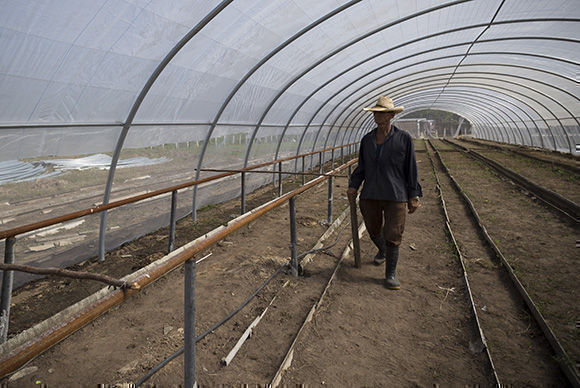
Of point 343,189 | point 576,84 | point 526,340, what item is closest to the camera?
point 526,340

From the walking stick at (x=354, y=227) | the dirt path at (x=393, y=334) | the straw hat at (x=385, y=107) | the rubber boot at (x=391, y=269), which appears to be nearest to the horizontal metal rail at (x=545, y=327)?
the dirt path at (x=393, y=334)

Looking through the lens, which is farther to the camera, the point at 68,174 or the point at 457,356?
the point at 68,174

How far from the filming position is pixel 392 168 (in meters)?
3.78

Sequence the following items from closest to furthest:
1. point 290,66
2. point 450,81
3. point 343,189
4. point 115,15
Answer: point 115,15 < point 290,66 < point 343,189 < point 450,81

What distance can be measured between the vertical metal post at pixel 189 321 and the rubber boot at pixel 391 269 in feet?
8.24

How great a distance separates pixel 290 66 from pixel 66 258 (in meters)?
6.08

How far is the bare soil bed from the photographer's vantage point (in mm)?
2648

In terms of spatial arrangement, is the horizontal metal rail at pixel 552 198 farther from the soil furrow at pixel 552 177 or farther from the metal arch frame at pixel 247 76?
the metal arch frame at pixel 247 76

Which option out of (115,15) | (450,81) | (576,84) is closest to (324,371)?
(115,15)

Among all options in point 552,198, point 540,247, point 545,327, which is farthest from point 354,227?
point 552,198

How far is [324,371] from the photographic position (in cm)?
265

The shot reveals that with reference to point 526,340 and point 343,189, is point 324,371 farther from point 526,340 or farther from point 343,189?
point 343,189

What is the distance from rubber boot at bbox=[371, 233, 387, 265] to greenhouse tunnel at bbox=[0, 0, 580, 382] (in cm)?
370

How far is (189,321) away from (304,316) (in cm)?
167
